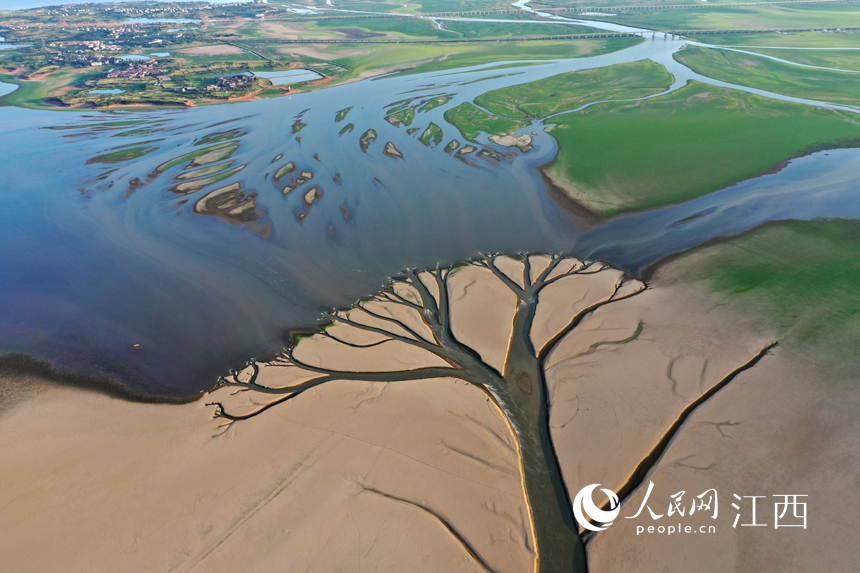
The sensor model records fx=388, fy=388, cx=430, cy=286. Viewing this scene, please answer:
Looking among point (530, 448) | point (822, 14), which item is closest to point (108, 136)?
point (530, 448)

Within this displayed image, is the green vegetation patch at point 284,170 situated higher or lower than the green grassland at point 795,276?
higher

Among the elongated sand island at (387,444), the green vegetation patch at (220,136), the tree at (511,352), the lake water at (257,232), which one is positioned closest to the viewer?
the elongated sand island at (387,444)

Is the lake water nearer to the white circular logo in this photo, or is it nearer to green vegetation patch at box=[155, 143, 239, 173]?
green vegetation patch at box=[155, 143, 239, 173]

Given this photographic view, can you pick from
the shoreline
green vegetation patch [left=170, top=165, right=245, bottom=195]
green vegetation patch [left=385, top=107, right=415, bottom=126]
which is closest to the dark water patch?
green vegetation patch [left=170, top=165, right=245, bottom=195]

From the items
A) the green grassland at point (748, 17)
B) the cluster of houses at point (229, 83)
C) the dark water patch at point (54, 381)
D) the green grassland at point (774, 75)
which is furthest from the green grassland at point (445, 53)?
the dark water patch at point (54, 381)

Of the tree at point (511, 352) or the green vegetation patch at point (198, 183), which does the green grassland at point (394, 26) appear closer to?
the green vegetation patch at point (198, 183)
